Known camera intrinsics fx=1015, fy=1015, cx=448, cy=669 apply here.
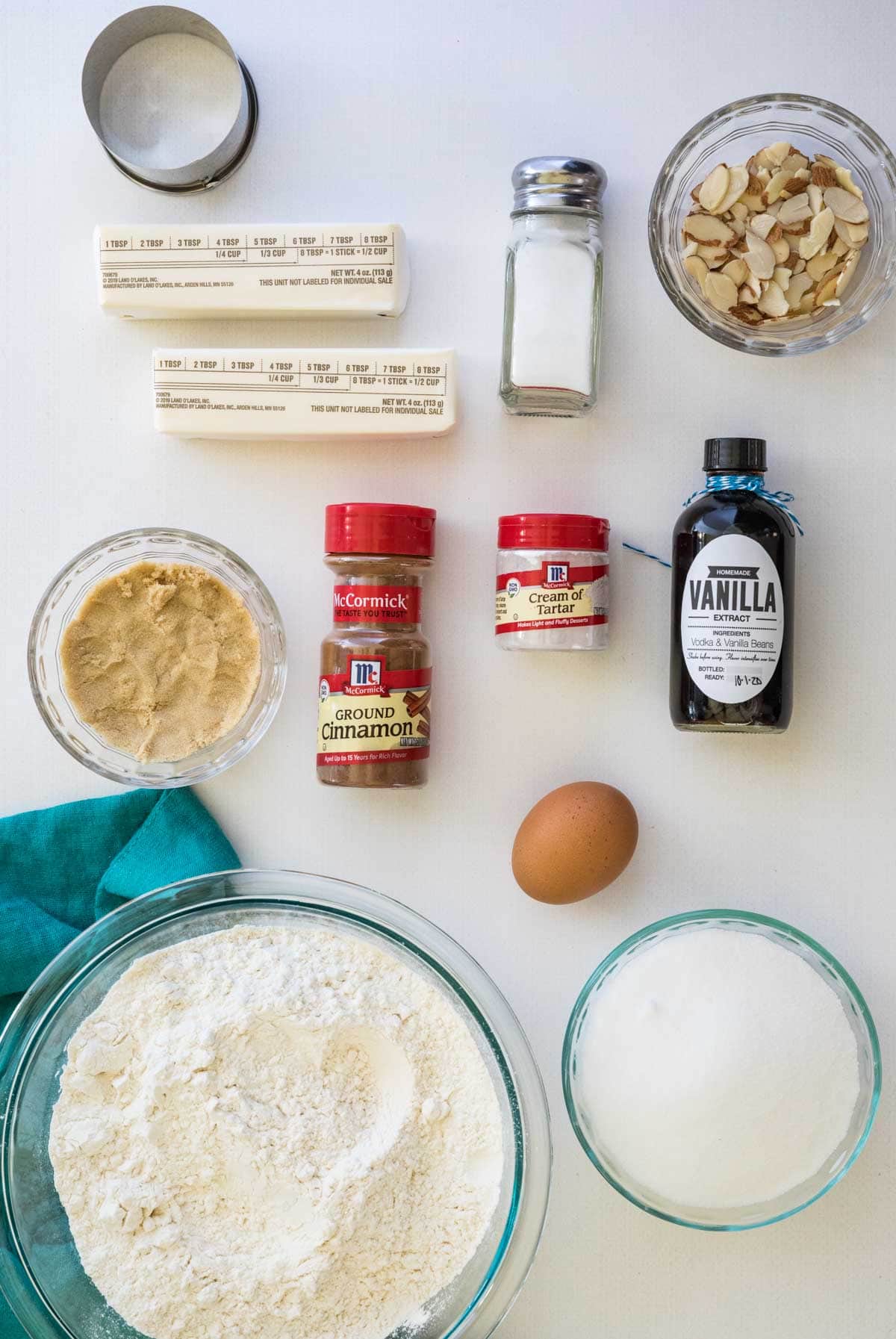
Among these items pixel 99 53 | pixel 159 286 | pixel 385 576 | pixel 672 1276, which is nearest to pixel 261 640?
pixel 385 576

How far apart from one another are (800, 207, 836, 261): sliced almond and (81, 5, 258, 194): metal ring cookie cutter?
57 cm

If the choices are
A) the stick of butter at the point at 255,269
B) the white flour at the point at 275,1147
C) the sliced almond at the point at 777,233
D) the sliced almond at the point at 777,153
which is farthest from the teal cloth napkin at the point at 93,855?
the sliced almond at the point at 777,153

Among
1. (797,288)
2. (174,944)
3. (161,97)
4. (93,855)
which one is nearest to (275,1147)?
(174,944)

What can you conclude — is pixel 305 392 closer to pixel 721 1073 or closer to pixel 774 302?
pixel 774 302

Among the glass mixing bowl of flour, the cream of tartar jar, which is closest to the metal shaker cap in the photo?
the cream of tartar jar

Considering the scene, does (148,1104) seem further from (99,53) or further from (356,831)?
(99,53)

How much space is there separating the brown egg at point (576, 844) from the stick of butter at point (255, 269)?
52 cm

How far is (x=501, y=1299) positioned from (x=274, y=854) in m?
0.47

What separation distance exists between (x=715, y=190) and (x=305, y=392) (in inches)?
17.4

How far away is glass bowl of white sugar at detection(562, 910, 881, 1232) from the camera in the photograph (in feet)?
3.00

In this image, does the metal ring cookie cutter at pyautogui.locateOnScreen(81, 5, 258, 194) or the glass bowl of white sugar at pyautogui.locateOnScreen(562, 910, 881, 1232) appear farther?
the metal ring cookie cutter at pyautogui.locateOnScreen(81, 5, 258, 194)

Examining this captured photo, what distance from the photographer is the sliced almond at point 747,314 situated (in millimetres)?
990

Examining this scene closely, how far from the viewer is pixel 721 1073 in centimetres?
91

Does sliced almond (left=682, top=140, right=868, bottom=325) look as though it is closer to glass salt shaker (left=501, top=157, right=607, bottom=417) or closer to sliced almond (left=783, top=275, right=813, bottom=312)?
sliced almond (left=783, top=275, right=813, bottom=312)
